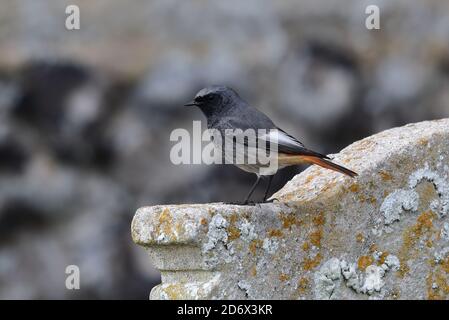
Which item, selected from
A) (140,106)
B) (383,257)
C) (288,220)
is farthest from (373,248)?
(140,106)

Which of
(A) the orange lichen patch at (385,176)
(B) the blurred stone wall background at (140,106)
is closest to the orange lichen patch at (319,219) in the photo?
(A) the orange lichen patch at (385,176)

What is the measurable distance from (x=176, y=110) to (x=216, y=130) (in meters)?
2.97

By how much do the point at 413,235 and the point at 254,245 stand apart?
75 centimetres

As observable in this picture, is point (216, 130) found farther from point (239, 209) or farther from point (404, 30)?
point (404, 30)

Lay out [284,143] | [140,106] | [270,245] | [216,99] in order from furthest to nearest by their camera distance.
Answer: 1. [140,106]
2. [216,99]
3. [284,143]
4. [270,245]

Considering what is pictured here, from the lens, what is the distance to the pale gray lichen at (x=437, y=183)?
4125mm

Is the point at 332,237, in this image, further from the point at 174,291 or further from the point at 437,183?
the point at 174,291

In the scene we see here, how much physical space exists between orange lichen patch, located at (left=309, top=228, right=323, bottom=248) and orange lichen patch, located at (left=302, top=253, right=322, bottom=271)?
5 cm

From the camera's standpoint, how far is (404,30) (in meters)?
8.62

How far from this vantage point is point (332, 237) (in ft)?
13.0

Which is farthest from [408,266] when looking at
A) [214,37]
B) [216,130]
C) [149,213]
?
[214,37]

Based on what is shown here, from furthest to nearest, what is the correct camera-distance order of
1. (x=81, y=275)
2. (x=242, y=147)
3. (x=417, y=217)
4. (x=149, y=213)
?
1. (x=81, y=275)
2. (x=242, y=147)
3. (x=417, y=217)
4. (x=149, y=213)

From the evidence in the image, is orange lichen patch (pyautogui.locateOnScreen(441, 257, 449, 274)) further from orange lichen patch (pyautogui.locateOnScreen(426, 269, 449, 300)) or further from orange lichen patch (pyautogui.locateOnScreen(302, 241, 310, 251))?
orange lichen patch (pyautogui.locateOnScreen(302, 241, 310, 251))

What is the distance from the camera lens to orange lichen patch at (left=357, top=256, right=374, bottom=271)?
3.98m
